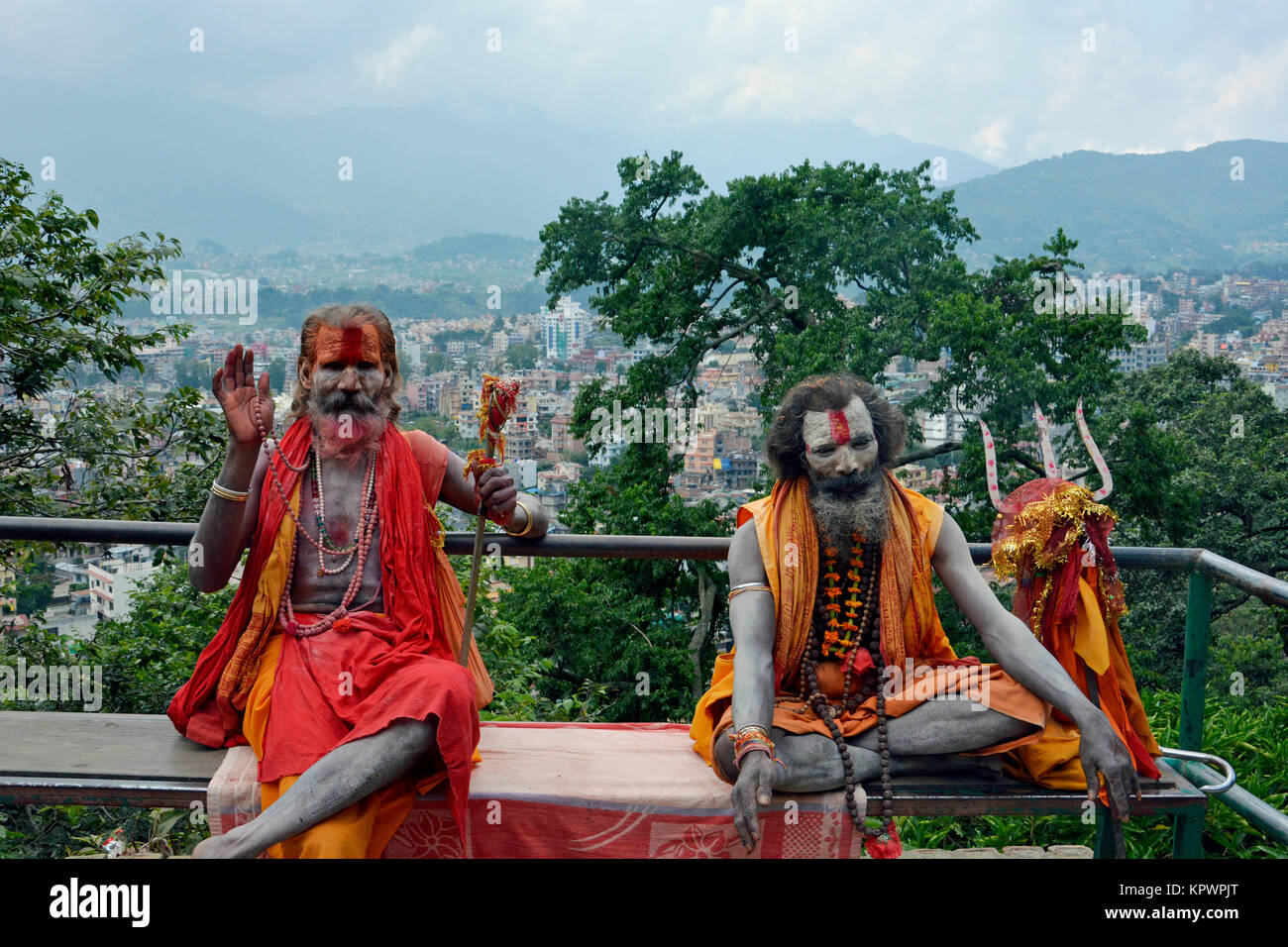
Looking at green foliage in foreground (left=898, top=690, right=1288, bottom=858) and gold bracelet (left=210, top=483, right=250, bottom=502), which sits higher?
gold bracelet (left=210, top=483, right=250, bottom=502)

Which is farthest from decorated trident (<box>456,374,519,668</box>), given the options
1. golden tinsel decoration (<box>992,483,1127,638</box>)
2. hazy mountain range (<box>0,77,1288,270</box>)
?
hazy mountain range (<box>0,77,1288,270</box>)

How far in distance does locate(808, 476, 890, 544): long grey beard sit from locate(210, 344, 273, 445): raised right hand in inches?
66.4

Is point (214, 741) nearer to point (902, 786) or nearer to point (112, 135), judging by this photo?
point (902, 786)

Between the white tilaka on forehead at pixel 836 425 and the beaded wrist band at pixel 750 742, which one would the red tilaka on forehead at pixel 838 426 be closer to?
the white tilaka on forehead at pixel 836 425

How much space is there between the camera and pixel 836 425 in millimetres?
3262

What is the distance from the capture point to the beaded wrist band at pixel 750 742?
2.93m

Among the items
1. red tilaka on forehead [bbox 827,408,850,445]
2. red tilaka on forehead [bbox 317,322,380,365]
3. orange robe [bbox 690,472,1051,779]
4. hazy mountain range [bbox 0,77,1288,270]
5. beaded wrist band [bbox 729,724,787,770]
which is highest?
hazy mountain range [bbox 0,77,1288,270]

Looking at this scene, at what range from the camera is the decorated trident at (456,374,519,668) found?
3.33 metres

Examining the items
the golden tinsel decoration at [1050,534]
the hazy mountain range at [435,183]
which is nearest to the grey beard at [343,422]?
the golden tinsel decoration at [1050,534]

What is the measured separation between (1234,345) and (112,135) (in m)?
60.8

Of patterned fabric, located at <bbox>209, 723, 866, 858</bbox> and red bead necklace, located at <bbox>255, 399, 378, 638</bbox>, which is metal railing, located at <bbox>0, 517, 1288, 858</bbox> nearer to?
red bead necklace, located at <bbox>255, 399, 378, 638</bbox>

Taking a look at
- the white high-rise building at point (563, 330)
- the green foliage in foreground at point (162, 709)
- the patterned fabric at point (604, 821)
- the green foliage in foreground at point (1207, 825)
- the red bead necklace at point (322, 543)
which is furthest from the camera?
the white high-rise building at point (563, 330)

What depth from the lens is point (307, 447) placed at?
134 inches
